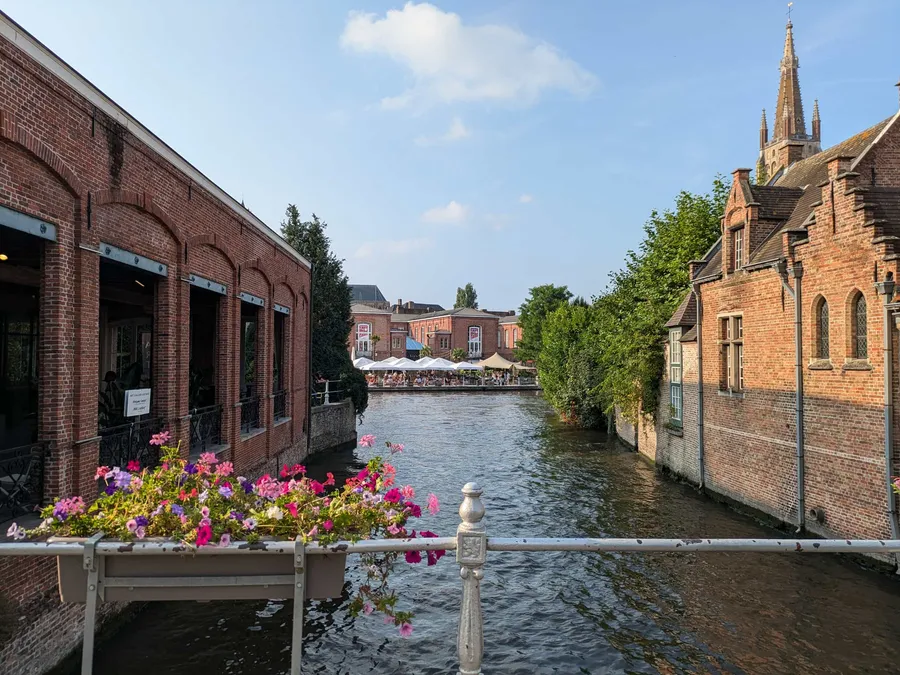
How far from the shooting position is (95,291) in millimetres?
7781

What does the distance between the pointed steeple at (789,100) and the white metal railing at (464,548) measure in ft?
218

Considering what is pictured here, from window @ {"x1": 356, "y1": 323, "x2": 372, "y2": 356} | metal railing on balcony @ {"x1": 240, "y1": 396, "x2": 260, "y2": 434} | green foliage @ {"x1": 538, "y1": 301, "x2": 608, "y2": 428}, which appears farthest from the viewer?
window @ {"x1": 356, "y1": 323, "x2": 372, "y2": 356}

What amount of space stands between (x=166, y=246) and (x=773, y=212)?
13075mm

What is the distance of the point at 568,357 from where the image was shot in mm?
32688

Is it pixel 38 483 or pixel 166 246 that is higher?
pixel 166 246

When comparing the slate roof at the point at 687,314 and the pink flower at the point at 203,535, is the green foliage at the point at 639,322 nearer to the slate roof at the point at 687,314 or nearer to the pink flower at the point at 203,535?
the slate roof at the point at 687,314

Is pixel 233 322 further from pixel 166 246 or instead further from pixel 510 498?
pixel 510 498

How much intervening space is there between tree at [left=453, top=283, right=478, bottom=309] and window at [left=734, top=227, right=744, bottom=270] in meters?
99.8

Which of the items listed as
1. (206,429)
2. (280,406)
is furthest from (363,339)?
(206,429)

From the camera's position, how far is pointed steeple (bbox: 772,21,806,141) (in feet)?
194

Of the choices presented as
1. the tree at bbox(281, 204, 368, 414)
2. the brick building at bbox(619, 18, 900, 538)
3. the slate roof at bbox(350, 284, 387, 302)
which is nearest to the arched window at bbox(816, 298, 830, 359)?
the brick building at bbox(619, 18, 900, 538)

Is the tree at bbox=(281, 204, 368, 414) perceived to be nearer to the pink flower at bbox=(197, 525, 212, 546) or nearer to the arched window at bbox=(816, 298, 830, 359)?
the arched window at bbox=(816, 298, 830, 359)

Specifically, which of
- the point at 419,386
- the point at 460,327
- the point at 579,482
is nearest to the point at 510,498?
the point at 579,482

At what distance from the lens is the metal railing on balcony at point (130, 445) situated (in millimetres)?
8930
